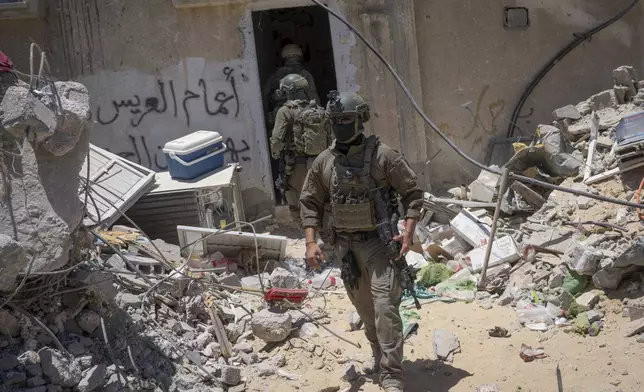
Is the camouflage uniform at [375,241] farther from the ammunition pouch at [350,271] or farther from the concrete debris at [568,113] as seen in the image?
the concrete debris at [568,113]

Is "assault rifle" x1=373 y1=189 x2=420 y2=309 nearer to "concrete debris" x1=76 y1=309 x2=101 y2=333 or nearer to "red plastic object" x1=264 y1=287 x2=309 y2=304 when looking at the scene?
"red plastic object" x1=264 y1=287 x2=309 y2=304

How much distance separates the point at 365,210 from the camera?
5656mm

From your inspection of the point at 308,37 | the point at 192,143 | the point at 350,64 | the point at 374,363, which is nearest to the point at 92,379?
the point at 374,363

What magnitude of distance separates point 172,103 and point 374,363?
5.53 metres

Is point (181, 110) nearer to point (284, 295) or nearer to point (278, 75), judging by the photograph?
point (278, 75)

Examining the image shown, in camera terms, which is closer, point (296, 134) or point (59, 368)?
point (59, 368)

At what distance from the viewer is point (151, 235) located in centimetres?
888

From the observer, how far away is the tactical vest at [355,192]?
566 centimetres

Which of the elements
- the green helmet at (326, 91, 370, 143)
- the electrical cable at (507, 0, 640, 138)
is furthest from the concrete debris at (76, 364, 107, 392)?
the electrical cable at (507, 0, 640, 138)

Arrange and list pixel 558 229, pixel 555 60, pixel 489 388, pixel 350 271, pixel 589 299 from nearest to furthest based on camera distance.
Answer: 1. pixel 489 388
2. pixel 350 271
3. pixel 589 299
4. pixel 558 229
5. pixel 555 60

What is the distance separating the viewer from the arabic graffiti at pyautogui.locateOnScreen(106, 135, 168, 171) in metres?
10.7

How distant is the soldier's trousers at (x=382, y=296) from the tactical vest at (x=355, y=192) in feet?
0.48

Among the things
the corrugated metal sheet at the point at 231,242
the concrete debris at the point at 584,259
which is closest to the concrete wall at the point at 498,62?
the corrugated metal sheet at the point at 231,242

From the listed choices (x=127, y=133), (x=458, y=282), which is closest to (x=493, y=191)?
(x=458, y=282)
